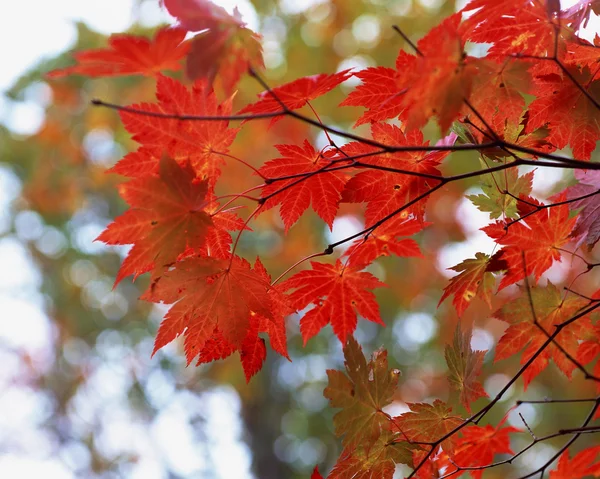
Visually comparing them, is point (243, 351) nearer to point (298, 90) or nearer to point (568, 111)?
point (298, 90)

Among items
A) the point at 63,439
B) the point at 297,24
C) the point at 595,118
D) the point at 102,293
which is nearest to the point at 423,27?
the point at 297,24

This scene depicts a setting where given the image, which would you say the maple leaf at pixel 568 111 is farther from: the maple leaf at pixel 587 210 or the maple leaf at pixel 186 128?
the maple leaf at pixel 186 128

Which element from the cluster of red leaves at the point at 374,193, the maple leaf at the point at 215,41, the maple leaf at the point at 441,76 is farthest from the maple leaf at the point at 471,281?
the maple leaf at the point at 215,41

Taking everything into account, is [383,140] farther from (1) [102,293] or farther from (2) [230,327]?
(1) [102,293]

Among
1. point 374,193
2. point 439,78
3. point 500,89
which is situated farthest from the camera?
point 374,193

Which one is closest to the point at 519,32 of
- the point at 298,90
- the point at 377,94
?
the point at 377,94

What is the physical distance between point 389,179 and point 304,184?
0.45ft

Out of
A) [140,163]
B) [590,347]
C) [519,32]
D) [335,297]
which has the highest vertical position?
[519,32]

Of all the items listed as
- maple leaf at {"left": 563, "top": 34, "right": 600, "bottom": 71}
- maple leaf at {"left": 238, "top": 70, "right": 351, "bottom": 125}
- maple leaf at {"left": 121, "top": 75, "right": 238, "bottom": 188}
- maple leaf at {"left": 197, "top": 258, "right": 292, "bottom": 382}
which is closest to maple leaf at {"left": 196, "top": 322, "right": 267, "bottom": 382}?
maple leaf at {"left": 197, "top": 258, "right": 292, "bottom": 382}

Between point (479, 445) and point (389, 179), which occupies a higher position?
point (389, 179)

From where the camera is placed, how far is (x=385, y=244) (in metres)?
0.94

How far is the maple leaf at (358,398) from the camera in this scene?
784mm

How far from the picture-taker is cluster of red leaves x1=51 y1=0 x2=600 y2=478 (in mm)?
651

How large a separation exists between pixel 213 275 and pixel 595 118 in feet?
2.03
